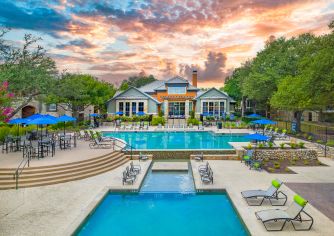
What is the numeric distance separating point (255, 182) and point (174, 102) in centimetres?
4071

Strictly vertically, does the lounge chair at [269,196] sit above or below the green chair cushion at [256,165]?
below

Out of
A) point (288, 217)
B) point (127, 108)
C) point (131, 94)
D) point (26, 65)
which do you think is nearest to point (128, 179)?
point (288, 217)

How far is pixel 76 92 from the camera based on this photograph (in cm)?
3944

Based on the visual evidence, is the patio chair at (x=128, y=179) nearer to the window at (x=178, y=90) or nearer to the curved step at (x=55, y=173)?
the curved step at (x=55, y=173)

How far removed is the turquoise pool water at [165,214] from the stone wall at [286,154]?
896 centimetres

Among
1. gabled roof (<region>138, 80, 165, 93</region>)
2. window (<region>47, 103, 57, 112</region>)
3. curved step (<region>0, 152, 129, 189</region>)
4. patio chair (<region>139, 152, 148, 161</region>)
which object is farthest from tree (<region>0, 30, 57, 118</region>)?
gabled roof (<region>138, 80, 165, 93</region>)

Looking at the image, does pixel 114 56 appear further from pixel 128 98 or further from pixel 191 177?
pixel 191 177

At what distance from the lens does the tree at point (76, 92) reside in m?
36.2

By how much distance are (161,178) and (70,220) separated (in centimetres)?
779

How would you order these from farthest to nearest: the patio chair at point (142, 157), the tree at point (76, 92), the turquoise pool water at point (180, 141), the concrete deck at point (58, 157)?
the tree at point (76, 92), the turquoise pool water at point (180, 141), the patio chair at point (142, 157), the concrete deck at point (58, 157)

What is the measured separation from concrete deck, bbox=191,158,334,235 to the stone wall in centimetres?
95

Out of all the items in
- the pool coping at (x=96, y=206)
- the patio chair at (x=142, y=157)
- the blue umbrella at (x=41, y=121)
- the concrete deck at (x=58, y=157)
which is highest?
the blue umbrella at (x=41, y=121)

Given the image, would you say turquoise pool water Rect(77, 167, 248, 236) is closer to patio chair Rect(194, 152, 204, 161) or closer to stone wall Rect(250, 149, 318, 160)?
patio chair Rect(194, 152, 204, 161)

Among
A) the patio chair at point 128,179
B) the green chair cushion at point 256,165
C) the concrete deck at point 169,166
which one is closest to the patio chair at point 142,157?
the concrete deck at point 169,166
